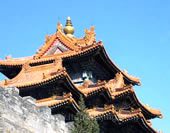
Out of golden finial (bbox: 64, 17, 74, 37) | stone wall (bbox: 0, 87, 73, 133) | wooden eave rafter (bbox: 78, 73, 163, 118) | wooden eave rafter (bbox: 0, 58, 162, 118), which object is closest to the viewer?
stone wall (bbox: 0, 87, 73, 133)

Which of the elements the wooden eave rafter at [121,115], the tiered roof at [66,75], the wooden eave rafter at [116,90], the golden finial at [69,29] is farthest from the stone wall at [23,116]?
the golden finial at [69,29]

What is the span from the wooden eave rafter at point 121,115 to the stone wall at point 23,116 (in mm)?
3608

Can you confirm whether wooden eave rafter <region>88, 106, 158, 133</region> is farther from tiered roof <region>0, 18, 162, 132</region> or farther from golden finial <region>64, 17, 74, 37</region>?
golden finial <region>64, 17, 74, 37</region>

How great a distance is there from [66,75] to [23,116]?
4274 millimetres

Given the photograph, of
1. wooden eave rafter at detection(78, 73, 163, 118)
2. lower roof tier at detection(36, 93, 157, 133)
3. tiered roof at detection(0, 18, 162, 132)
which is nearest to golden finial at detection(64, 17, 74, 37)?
tiered roof at detection(0, 18, 162, 132)

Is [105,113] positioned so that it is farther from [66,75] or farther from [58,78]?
[58,78]

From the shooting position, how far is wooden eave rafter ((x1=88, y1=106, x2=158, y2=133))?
2217cm

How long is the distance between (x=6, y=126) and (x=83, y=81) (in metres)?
10.5

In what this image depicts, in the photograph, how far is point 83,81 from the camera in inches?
999

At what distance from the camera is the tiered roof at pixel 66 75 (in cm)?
2086

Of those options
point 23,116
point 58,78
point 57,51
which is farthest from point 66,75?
point 57,51

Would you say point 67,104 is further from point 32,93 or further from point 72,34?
point 72,34

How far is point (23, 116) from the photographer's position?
1675 cm

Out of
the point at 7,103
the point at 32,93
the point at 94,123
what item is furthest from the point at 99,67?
the point at 7,103
